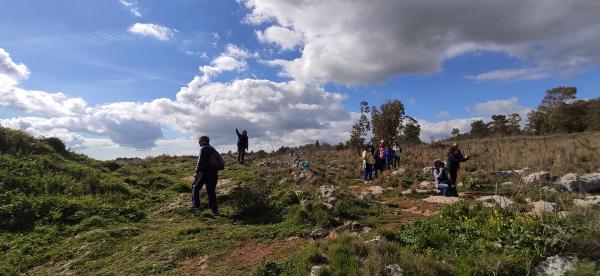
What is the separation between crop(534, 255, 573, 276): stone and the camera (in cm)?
497

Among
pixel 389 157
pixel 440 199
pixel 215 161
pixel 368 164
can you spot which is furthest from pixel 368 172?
→ pixel 215 161

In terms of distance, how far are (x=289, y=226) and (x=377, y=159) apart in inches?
362

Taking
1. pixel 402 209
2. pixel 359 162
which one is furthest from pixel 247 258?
pixel 359 162

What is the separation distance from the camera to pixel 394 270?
17.1 ft

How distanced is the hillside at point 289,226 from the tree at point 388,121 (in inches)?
526

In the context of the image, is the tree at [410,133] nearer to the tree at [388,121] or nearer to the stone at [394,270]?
the tree at [388,121]

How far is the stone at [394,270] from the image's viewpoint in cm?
515

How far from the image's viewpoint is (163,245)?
25.2 feet

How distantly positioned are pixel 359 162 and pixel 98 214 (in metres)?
13.6

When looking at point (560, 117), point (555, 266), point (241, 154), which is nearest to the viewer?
point (555, 266)

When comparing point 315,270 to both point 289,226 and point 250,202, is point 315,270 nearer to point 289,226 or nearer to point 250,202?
point 289,226

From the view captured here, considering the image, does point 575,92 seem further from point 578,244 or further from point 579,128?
point 578,244

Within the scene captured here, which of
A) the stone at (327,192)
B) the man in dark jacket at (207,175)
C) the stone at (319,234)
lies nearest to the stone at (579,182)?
the stone at (327,192)

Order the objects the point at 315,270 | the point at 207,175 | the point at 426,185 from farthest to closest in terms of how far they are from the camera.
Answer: the point at 426,185, the point at 207,175, the point at 315,270
